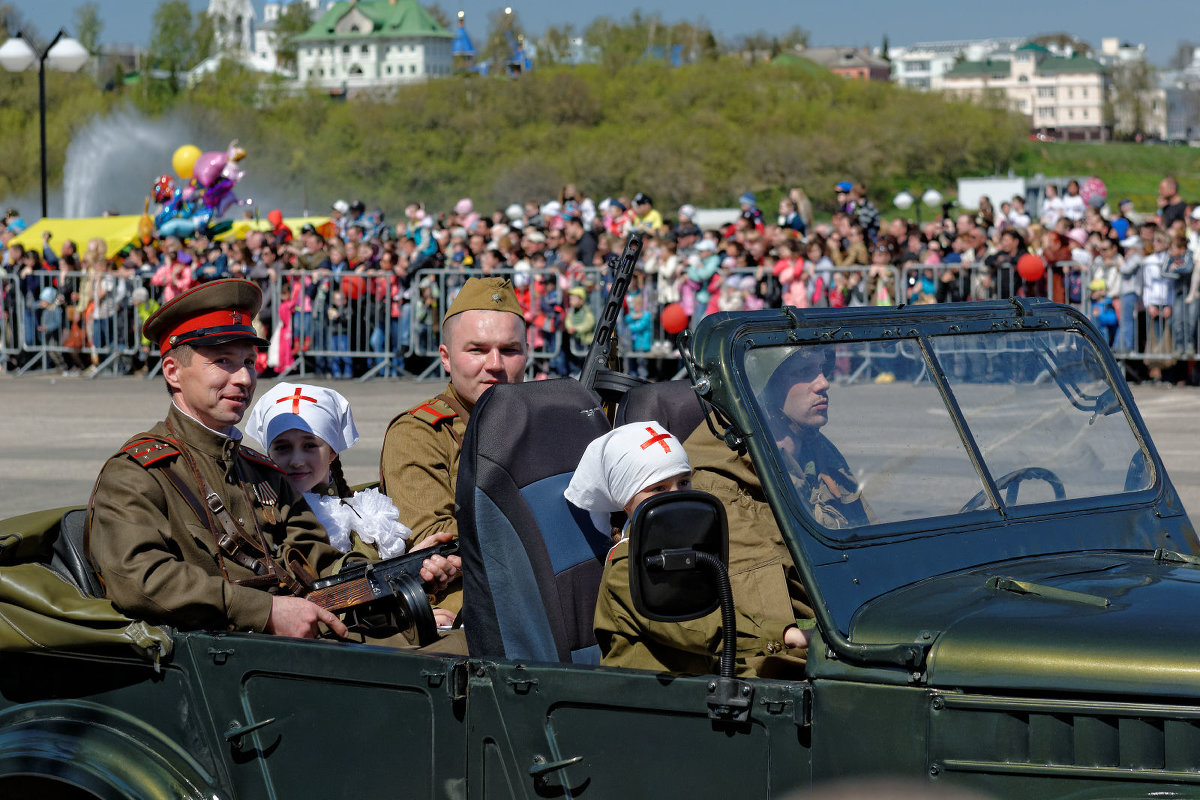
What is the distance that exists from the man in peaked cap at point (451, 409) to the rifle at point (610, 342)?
0.81 ft

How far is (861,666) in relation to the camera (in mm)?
2863

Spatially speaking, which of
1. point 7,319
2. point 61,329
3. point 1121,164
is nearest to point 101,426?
point 61,329

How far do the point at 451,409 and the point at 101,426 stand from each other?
1099 centimetres

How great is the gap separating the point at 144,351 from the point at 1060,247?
11.6 meters

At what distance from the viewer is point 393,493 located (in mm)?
4727

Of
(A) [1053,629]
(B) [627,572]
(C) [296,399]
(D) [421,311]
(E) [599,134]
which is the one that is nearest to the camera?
(A) [1053,629]

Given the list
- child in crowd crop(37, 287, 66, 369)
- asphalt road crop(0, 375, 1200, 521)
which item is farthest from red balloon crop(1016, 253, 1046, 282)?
child in crowd crop(37, 287, 66, 369)

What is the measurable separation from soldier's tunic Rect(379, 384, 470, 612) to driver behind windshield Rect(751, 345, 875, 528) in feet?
4.99

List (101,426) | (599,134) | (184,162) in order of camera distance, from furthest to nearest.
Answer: (599,134), (184,162), (101,426)

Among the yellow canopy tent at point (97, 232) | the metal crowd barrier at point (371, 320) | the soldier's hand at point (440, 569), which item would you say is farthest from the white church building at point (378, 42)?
the soldier's hand at point (440, 569)

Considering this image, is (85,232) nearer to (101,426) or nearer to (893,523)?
(101,426)

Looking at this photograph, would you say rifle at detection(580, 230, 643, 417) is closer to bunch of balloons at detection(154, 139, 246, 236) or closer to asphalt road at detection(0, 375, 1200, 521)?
asphalt road at detection(0, 375, 1200, 521)

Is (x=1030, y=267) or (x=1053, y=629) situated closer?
(x=1053, y=629)

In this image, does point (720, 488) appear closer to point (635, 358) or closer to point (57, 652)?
point (57, 652)
